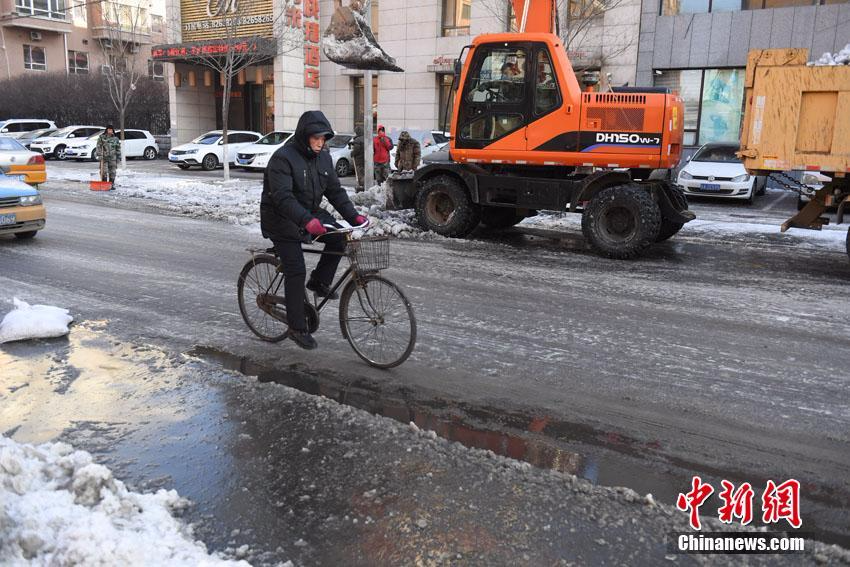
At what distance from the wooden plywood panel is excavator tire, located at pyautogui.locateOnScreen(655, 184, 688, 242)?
2.12 metres

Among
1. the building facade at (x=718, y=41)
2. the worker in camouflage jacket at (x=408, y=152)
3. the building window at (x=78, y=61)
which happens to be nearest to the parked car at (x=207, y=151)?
the worker in camouflage jacket at (x=408, y=152)

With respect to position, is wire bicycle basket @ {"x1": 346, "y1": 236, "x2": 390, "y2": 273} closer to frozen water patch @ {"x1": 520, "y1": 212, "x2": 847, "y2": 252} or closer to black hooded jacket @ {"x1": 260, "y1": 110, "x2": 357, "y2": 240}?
black hooded jacket @ {"x1": 260, "y1": 110, "x2": 357, "y2": 240}

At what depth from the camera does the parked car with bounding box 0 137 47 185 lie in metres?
16.8

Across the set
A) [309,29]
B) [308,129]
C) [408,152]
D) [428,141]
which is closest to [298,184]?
[308,129]

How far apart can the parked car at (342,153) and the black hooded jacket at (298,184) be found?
19.8 meters

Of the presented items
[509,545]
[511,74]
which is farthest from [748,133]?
[509,545]

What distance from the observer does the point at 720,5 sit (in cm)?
2216

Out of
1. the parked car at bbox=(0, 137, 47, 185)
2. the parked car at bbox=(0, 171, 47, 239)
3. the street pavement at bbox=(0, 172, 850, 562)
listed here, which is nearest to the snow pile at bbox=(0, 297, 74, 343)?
the street pavement at bbox=(0, 172, 850, 562)

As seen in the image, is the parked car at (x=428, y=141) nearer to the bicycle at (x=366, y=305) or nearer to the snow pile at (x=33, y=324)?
the snow pile at (x=33, y=324)

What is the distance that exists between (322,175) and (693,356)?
3.37 metres

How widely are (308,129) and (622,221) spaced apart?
672 cm

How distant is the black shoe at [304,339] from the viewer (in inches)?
226

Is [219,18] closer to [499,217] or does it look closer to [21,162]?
[21,162]

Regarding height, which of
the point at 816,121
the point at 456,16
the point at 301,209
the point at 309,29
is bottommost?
the point at 301,209
